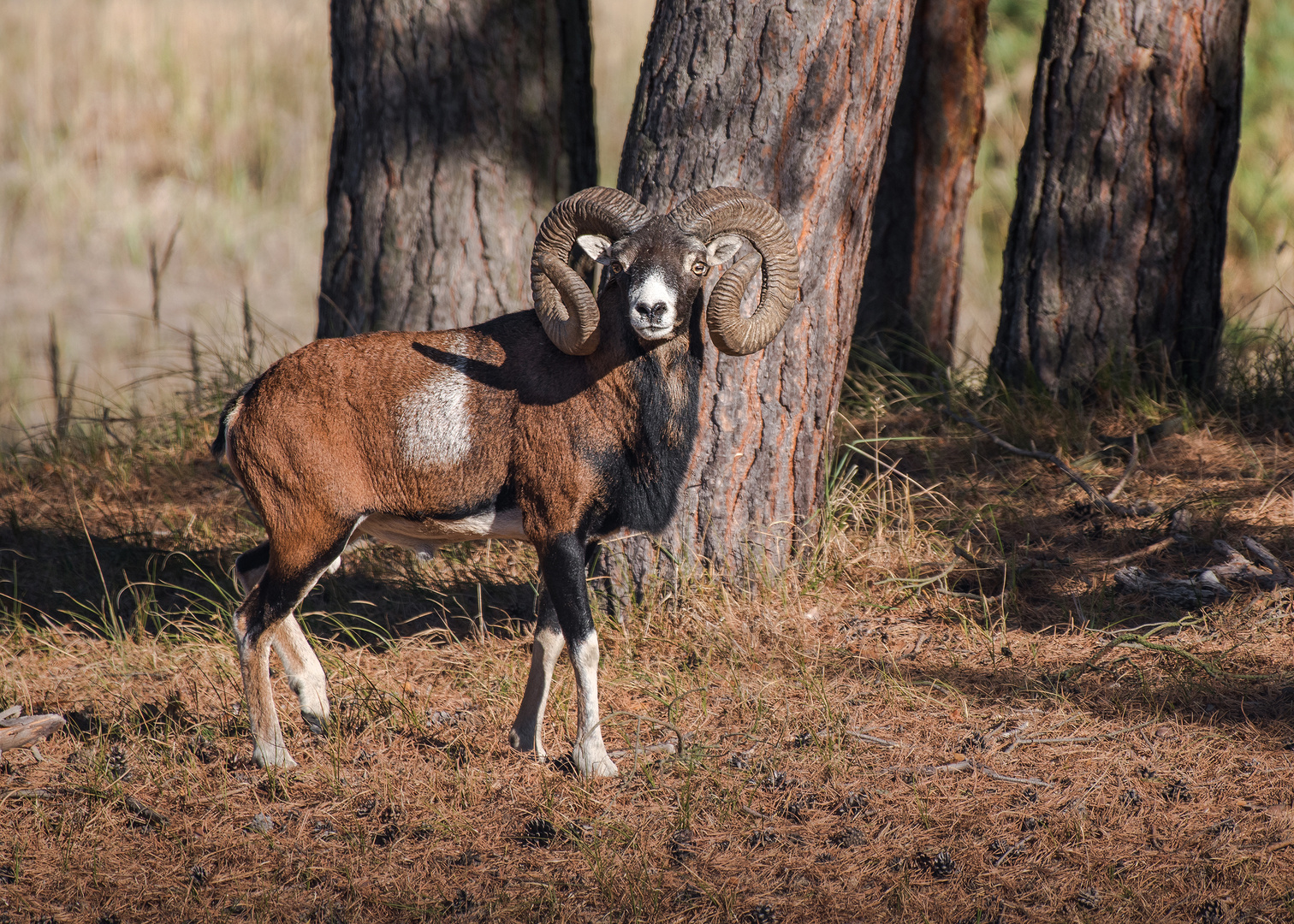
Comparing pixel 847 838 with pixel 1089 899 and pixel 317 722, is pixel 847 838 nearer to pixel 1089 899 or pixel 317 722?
pixel 1089 899

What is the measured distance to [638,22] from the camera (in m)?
19.1

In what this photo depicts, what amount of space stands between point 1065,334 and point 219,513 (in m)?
5.25

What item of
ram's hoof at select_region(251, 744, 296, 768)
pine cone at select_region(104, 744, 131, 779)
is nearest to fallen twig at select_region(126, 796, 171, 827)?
pine cone at select_region(104, 744, 131, 779)

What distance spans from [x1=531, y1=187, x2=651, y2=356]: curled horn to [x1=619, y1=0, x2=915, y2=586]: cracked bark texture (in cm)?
115

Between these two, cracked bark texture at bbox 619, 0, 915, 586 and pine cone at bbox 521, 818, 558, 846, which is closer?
pine cone at bbox 521, 818, 558, 846

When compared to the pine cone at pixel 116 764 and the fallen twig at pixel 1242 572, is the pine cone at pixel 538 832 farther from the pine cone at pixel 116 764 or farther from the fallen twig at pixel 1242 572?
the fallen twig at pixel 1242 572

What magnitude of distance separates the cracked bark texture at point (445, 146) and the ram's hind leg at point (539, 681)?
3.06 m

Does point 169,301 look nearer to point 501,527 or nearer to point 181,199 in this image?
point 181,199

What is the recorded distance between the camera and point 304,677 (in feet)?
15.7

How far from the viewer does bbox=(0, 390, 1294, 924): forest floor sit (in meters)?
3.79

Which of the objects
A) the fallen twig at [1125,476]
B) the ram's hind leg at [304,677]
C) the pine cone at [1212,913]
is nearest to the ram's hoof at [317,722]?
the ram's hind leg at [304,677]

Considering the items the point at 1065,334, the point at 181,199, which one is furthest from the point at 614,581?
the point at 181,199

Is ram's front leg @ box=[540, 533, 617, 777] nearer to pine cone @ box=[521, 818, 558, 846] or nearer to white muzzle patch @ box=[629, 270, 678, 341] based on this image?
pine cone @ box=[521, 818, 558, 846]

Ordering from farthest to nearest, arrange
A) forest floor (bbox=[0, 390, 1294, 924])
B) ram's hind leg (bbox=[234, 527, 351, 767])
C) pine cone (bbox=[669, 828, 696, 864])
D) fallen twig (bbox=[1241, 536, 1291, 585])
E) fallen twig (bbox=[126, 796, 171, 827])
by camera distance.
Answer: fallen twig (bbox=[1241, 536, 1291, 585]) < ram's hind leg (bbox=[234, 527, 351, 767]) < fallen twig (bbox=[126, 796, 171, 827]) < pine cone (bbox=[669, 828, 696, 864]) < forest floor (bbox=[0, 390, 1294, 924])
